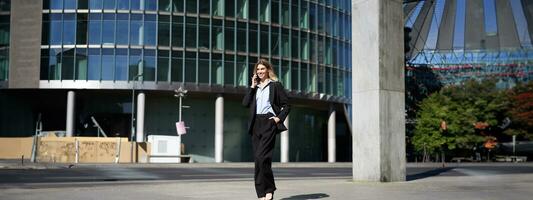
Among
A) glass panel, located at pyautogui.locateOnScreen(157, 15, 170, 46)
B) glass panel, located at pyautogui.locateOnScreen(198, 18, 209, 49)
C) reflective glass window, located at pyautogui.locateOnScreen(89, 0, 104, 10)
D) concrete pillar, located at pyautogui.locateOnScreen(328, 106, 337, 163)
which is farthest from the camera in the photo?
concrete pillar, located at pyautogui.locateOnScreen(328, 106, 337, 163)

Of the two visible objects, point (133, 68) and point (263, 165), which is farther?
point (133, 68)

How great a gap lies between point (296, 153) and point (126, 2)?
21012 millimetres

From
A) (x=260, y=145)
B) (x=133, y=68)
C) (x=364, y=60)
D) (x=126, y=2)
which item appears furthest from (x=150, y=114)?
(x=260, y=145)

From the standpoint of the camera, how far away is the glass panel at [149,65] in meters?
46.9

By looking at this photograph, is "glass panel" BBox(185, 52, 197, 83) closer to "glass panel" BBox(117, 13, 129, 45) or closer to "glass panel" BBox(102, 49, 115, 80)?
"glass panel" BBox(117, 13, 129, 45)

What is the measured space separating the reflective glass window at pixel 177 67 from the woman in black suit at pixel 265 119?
40.3 metres

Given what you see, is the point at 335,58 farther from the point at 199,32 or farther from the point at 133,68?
the point at 133,68

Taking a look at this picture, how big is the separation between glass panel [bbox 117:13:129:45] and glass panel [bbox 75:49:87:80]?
2759mm

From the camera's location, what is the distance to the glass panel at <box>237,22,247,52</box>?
49.7 metres

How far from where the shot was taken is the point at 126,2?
47.5 m

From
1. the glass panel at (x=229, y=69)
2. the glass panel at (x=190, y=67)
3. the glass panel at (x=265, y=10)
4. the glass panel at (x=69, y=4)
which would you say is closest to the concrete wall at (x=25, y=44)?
the glass panel at (x=69, y=4)

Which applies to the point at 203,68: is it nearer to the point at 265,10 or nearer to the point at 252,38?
the point at 252,38

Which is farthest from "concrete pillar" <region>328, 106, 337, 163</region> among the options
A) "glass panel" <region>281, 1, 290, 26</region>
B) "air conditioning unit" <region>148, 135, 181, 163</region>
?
"air conditioning unit" <region>148, 135, 181, 163</region>

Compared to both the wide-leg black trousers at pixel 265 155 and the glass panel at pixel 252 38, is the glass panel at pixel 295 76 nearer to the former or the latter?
the glass panel at pixel 252 38
